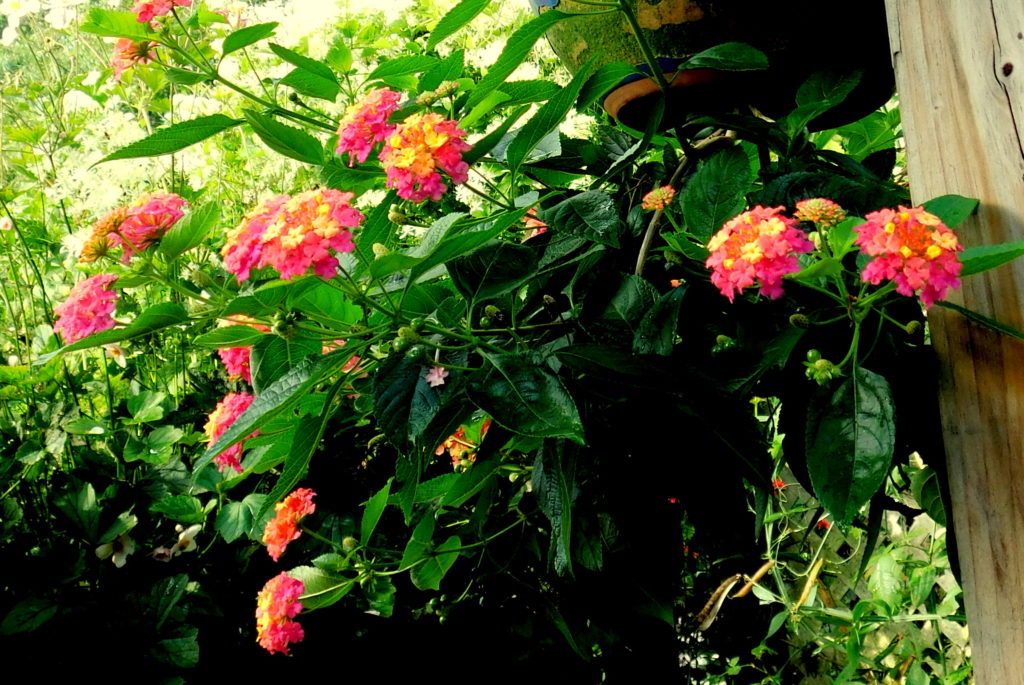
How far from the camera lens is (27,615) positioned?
1.28 m

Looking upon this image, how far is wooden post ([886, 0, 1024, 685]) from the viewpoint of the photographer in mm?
736

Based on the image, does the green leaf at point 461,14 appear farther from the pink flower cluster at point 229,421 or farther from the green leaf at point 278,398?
the pink flower cluster at point 229,421

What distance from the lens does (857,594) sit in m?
2.11

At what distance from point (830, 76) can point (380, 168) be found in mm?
517

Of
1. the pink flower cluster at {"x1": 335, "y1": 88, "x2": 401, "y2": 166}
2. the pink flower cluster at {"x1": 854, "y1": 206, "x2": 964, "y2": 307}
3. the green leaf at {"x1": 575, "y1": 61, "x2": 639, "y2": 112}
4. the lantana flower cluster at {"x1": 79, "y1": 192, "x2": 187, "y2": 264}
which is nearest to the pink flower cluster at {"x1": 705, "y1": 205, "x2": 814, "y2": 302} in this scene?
the pink flower cluster at {"x1": 854, "y1": 206, "x2": 964, "y2": 307}

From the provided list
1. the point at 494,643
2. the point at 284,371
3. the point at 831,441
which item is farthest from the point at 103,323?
the point at 494,643

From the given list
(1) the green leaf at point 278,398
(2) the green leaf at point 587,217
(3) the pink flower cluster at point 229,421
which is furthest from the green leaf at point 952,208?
(3) the pink flower cluster at point 229,421

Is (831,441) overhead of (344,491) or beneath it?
overhead

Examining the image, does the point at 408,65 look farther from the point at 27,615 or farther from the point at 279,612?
the point at 27,615

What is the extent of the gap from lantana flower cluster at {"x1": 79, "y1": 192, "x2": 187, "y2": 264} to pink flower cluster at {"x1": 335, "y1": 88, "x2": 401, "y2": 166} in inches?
7.5

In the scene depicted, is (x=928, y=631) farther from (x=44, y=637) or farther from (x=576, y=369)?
(x=44, y=637)

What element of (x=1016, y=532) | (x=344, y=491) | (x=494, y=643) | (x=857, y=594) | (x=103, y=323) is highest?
(x=103, y=323)

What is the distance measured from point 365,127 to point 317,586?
68 cm

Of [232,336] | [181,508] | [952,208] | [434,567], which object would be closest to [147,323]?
[232,336]
